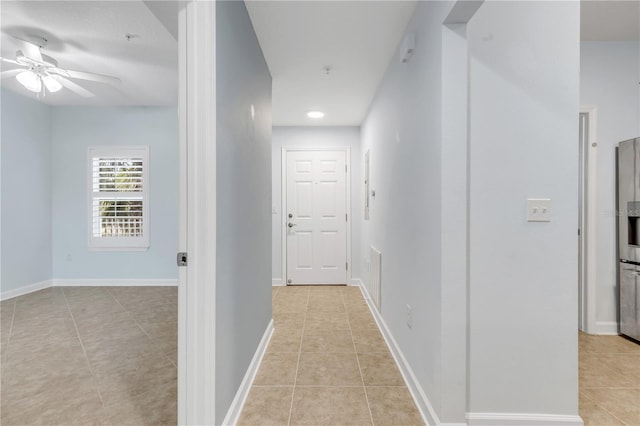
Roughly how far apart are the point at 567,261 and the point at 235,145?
184 cm

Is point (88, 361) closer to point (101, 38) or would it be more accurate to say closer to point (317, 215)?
point (101, 38)

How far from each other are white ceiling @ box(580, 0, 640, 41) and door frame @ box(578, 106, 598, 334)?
1.97 ft

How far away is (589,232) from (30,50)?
198 inches

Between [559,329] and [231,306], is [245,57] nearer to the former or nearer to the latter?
[231,306]

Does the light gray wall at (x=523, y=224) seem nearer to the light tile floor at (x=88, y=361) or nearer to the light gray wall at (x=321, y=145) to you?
the light tile floor at (x=88, y=361)

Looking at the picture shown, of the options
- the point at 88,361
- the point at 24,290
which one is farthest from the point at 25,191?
the point at 88,361

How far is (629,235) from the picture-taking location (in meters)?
2.60

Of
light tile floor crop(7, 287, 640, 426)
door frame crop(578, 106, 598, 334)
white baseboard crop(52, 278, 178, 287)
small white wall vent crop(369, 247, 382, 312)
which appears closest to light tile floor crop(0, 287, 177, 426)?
light tile floor crop(7, 287, 640, 426)

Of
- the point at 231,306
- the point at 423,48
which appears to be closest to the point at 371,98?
the point at 423,48

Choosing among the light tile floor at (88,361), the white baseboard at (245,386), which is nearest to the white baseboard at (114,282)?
the light tile floor at (88,361)

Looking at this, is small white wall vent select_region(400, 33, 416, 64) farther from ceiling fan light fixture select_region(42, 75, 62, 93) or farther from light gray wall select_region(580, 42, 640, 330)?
ceiling fan light fixture select_region(42, 75, 62, 93)

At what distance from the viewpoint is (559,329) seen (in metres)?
1.55

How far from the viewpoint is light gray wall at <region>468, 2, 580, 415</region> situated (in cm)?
154

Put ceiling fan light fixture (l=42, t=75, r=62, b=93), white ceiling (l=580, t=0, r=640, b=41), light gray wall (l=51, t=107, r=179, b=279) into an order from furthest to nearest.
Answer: light gray wall (l=51, t=107, r=179, b=279) < ceiling fan light fixture (l=42, t=75, r=62, b=93) < white ceiling (l=580, t=0, r=640, b=41)
